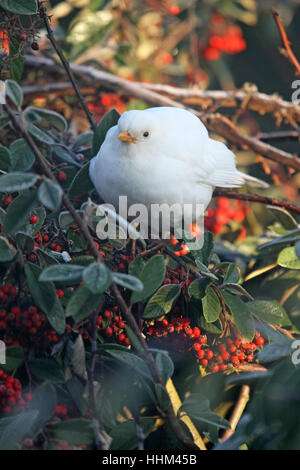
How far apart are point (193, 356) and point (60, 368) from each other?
0.39m

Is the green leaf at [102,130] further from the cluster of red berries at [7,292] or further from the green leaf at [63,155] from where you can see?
the cluster of red berries at [7,292]

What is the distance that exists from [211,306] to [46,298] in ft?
1.35

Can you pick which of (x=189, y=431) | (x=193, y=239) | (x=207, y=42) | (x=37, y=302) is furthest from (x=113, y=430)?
(x=207, y=42)

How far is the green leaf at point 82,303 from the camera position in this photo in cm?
107

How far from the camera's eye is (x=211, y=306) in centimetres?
133

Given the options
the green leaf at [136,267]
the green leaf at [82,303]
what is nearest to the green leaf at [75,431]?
the green leaf at [82,303]

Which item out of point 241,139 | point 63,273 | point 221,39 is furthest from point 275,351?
point 221,39

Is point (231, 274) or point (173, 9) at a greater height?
point (173, 9)

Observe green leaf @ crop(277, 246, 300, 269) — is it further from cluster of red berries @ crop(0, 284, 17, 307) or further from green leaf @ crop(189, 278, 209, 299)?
cluster of red berries @ crop(0, 284, 17, 307)

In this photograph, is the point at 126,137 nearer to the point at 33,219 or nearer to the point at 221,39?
the point at 33,219

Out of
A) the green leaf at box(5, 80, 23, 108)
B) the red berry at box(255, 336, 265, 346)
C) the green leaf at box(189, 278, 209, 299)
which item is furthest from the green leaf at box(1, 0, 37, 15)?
the red berry at box(255, 336, 265, 346)

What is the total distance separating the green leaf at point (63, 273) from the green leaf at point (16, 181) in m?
0.17

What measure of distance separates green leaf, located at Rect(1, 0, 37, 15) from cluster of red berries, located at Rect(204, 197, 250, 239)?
127cm

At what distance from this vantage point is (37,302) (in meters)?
1.15
